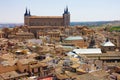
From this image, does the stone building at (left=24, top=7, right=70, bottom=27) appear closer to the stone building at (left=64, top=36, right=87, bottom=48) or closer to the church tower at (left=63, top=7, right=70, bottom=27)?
the church tower at (left=63, top=7, right=70, bottom=27)

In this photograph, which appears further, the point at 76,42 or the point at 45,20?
the point at 45,20

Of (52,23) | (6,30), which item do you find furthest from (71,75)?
(52,23)

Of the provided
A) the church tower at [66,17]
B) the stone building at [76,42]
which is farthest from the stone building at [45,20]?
the stone building at [76,42]

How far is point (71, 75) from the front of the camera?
25984 mm

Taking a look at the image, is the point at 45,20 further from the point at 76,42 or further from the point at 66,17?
the point at 76,42

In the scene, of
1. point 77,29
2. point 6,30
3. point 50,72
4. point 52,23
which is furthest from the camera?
point 52,23

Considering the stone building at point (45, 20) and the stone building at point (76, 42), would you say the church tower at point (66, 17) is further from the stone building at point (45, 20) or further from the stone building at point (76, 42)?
the stone building at point (76, 42)

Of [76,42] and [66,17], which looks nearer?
[76,42]

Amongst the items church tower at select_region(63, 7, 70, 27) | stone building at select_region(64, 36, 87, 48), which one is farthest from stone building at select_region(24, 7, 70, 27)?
stone building at select_region(64, 36, 87, 48)

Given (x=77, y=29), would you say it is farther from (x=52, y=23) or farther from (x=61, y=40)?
(x=61, y=40)

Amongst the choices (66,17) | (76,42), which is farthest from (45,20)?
(76,42)

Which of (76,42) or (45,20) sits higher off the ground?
(45,20)

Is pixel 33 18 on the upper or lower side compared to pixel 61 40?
upper

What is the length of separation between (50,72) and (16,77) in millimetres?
4300
